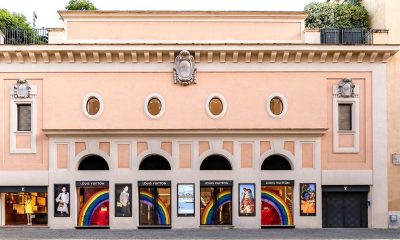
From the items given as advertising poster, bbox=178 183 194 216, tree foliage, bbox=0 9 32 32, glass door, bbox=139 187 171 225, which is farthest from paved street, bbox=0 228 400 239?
tree foliage, bbox=0 9 32 32

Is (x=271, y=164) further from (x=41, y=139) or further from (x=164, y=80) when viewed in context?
(x=41, y=139)

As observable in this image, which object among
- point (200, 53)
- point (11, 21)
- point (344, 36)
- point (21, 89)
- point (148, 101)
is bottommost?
point (148, 101)

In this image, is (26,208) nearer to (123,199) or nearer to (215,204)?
(123,199)

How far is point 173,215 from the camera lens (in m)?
25.6

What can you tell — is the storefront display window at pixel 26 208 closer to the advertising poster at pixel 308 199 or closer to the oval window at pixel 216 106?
the oval window at pixel 216 106

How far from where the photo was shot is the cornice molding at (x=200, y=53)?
2520 centimetres

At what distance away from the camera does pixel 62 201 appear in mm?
25547

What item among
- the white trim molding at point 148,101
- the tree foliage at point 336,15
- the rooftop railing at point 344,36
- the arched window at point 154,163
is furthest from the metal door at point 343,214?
the tree foliage at point 336,15

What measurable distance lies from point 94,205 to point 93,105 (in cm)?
446

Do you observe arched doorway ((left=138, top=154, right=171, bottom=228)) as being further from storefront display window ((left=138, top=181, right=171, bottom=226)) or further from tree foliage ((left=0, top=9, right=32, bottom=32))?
tree foliage ((left=0, top=9, right=32, bottom=32))

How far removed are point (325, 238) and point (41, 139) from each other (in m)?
12.9

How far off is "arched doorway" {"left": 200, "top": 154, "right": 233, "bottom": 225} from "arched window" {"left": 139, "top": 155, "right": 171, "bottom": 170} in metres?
1.63

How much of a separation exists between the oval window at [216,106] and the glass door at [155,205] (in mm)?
4013

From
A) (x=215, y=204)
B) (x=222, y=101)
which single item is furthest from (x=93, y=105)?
(x=215, y=204)
